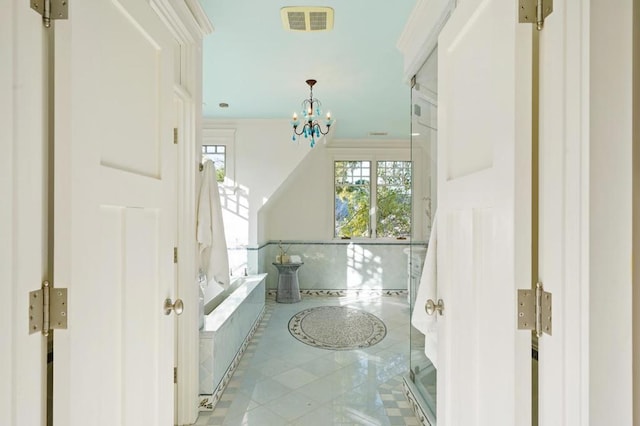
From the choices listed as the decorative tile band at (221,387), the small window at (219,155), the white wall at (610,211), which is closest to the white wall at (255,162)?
the small window at (219,155)

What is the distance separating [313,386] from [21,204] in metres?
2.39

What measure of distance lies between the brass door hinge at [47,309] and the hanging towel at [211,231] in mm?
1424

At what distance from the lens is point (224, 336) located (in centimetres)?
254

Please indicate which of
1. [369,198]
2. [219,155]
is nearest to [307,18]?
[219,155]

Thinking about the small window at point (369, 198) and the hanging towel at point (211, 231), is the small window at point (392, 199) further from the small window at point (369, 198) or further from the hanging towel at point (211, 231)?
the hanging towel at point (211, 231)

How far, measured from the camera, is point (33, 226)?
0.72m

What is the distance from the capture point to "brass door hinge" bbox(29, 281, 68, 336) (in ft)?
2.41

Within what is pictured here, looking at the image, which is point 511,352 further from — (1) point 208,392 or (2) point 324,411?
(1) point 208,392

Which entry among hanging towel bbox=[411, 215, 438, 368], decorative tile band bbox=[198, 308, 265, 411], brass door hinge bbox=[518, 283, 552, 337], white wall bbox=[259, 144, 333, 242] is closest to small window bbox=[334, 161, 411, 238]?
white wall bbox=[259, 144, 333, 242]

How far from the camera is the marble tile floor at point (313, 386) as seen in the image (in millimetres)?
2191

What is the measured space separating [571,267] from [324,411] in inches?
79.8

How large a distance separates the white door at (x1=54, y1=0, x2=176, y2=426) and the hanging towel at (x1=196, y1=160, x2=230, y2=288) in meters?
0.88

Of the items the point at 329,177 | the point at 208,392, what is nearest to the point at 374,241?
the point at 329,177

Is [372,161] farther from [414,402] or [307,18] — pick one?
[414,402]
